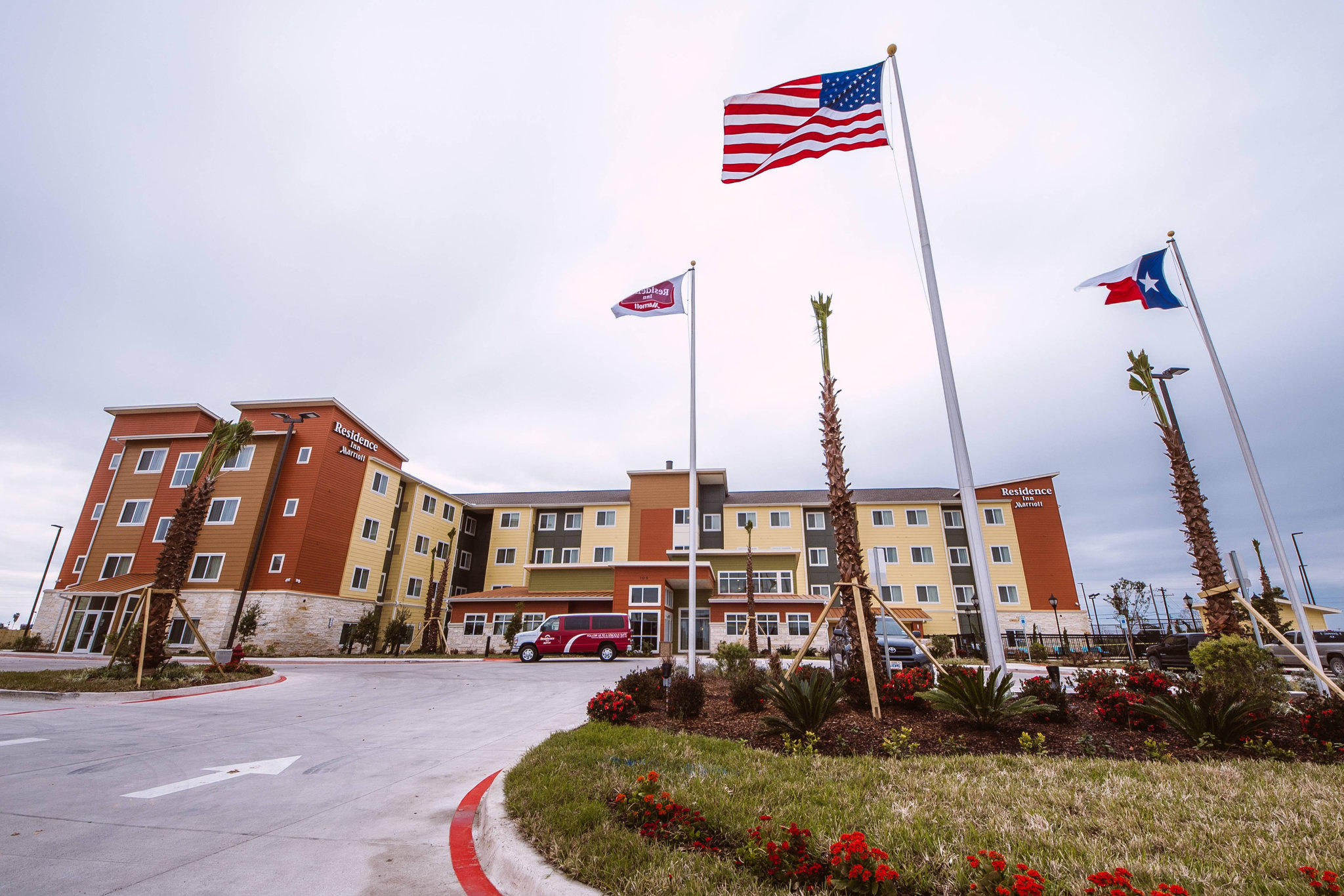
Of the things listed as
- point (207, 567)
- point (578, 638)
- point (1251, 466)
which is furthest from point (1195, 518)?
point (207, 567)

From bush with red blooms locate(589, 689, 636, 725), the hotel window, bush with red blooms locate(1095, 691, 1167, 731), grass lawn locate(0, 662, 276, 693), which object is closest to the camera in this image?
bush with red blooms locate(1095, 691, 1167, 731)

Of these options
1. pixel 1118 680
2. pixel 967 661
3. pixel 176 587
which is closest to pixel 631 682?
pixel 1118 680

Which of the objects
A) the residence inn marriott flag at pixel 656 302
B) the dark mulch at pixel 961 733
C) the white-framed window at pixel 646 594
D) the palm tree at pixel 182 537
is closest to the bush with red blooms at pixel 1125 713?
the dark mulch at pixel 961 733

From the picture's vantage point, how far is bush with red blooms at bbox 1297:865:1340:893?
282cm

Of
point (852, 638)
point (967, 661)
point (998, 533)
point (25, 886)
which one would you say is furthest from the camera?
point (998, 533)

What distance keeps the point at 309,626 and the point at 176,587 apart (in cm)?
1869

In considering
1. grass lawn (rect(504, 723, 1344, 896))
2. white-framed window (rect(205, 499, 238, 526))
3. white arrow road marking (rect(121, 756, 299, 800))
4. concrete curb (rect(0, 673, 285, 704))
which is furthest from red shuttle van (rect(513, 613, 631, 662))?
grass lawn (rect(504, 723, 1344, 896))

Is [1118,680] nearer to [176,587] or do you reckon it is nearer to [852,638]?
[852,638]

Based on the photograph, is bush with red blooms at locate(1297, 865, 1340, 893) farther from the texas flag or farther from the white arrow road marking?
the texas flag

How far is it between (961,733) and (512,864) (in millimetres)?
6016

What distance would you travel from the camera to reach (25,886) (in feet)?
12.3

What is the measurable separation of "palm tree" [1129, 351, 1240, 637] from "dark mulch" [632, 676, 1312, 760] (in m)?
4.97

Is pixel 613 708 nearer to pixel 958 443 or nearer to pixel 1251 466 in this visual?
pixel 958 443

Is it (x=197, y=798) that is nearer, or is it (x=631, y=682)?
(x=197, y=798)
